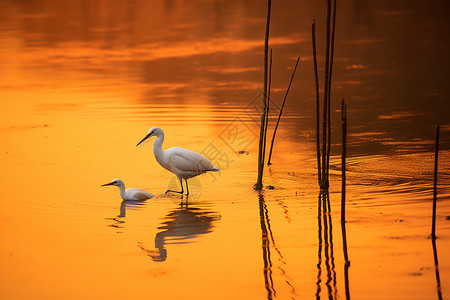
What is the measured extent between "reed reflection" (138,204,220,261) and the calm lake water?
26 mm

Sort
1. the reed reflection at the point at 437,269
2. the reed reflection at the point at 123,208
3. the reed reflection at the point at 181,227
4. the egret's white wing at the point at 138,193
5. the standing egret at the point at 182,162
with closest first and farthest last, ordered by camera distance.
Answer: the reed reflection at the point at 437,269
the reed reflection at the point at 181,227
the reed reflection at the point at 123,208
the egret's white wing at the point at 138,193
the standing egret at the point at 182,162

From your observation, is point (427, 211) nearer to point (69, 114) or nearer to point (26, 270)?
point (26, 270)

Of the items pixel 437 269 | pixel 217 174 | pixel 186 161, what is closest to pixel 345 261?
pixel 437 269

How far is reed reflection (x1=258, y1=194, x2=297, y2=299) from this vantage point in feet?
18.6

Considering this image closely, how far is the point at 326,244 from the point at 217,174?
8.98 ft

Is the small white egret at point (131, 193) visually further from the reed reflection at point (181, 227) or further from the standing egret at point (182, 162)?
the standing egret at point (182, 162)

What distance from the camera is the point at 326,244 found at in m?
6.50

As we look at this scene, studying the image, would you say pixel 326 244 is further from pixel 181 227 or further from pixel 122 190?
pixel 122 190

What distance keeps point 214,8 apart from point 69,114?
49.7ft

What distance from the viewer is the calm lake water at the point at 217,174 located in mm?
5988

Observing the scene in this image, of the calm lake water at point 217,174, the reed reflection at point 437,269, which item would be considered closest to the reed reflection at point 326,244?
the calm lake water at point 217,174

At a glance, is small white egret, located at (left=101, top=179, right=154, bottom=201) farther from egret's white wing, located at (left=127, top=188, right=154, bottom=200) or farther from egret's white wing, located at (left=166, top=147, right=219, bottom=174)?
egret's white wing, located at (left=166, top=147, right=219, bottom=174)

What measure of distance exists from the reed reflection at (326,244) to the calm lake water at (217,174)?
21mm

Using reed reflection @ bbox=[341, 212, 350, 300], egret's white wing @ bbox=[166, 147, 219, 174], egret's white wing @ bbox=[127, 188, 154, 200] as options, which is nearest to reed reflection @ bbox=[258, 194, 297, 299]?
reed reflection @ bbox=[341, 212, 350, 300]
